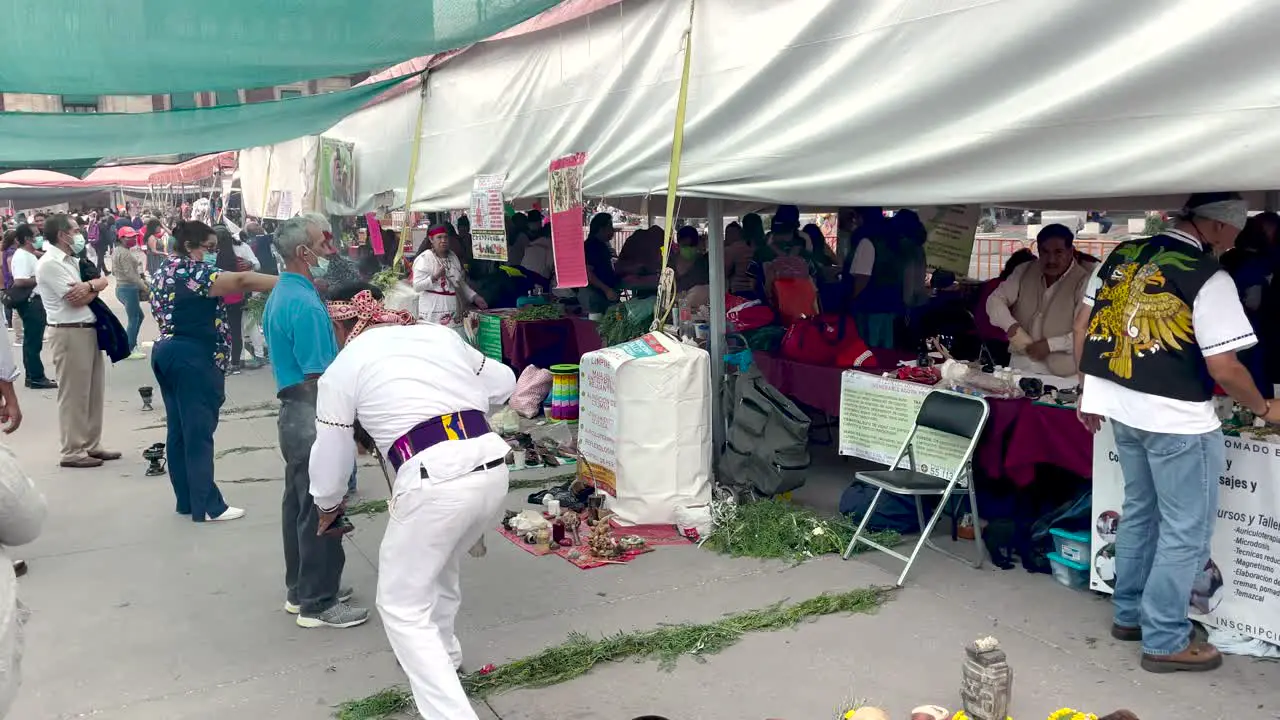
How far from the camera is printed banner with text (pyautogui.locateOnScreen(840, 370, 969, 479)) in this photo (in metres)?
5.07

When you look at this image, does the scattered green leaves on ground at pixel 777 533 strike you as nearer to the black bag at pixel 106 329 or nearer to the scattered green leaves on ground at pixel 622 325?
the scattered green leaves on ground at pixel 622 325

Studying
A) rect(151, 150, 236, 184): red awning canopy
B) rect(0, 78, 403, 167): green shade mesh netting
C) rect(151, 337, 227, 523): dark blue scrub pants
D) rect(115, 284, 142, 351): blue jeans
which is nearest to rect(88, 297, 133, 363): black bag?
rect(0, 78, 403, 167): green shade mesh netting

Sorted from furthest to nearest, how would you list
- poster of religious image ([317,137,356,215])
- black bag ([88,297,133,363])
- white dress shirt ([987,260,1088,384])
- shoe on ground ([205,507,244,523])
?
poster of religious image ([317,137,356,215]), black bag ([88,297,133,363]), shoe on ground ([205,507,244,523]), white dress shirt ([987,260,1088,384])

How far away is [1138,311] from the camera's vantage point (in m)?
3.74

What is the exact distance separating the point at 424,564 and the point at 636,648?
1289 mm

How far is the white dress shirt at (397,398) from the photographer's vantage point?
3.22 meters

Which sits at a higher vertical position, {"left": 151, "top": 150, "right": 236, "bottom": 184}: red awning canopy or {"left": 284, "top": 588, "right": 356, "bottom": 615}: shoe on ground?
{"left": 151, "top": 150, "right": 236, "bottom": 184}: red awning canopy

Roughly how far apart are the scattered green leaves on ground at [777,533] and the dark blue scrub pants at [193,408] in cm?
309

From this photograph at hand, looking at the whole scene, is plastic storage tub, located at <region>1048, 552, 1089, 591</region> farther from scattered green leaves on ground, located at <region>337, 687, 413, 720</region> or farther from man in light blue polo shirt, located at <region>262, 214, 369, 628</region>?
man in light blue polo shirt, located at <region>262, 214, 369, 628</region>

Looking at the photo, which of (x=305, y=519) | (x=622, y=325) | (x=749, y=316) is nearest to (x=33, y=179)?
(x=622, y=325)

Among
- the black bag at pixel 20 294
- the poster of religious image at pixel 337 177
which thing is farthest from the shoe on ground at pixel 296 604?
the black bag at pixel 20 294

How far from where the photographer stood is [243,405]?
10.4 meters

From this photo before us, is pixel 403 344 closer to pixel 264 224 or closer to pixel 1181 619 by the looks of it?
pixel 1181 619

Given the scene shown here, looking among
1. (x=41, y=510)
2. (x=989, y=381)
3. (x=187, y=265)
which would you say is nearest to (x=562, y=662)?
(x=41, y=510)
